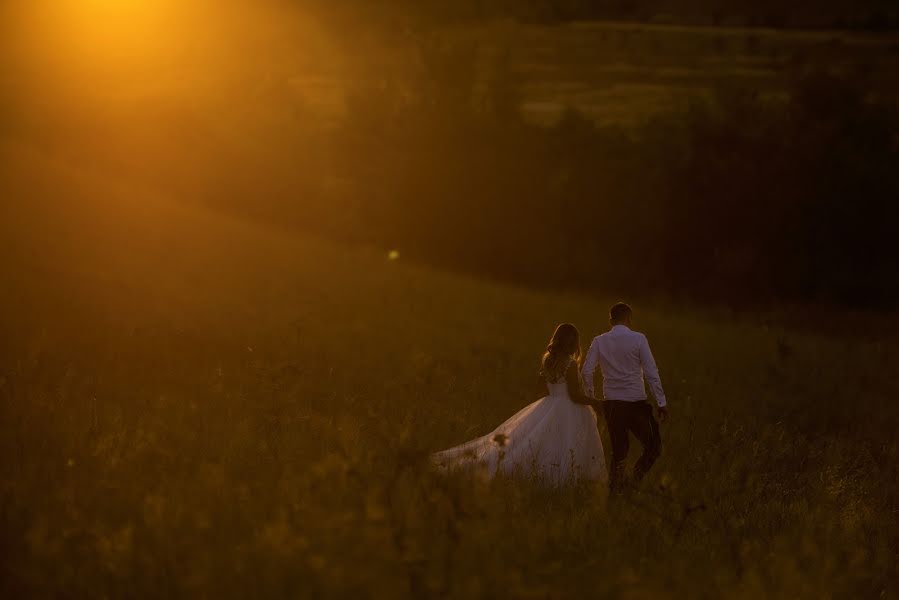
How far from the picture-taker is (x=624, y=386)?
8.98 metres

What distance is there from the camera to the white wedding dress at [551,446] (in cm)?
862

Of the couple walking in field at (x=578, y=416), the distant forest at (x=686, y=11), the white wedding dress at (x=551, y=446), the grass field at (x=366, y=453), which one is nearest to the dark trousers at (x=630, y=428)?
the couple walking in field at (x=578, y=416)

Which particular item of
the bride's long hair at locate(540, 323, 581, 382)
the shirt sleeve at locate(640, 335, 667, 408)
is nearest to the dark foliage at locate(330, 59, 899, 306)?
the shirt sleeve at locate(640, 335, 667, 408)

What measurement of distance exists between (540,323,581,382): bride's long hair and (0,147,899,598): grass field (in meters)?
0.94

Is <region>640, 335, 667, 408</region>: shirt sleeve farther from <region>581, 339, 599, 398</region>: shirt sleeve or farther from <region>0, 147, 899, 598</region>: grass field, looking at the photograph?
<region>0, 147, 899, 598</region>: grass field

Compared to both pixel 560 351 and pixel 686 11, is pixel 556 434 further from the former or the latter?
pixel 686 11

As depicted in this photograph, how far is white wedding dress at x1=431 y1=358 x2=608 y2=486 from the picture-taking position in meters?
8.62

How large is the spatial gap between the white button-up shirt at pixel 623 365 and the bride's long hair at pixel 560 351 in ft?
0.78

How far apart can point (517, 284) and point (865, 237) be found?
10928 mm

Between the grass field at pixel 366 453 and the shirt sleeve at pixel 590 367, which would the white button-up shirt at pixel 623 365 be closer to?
the shirt sleeve at pixel 590 367

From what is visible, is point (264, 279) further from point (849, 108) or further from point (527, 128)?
point (849, 108)

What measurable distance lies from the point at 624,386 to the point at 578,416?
438mm

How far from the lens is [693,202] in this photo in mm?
37062

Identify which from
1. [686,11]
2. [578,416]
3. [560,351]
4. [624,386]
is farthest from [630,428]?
[686,11]
